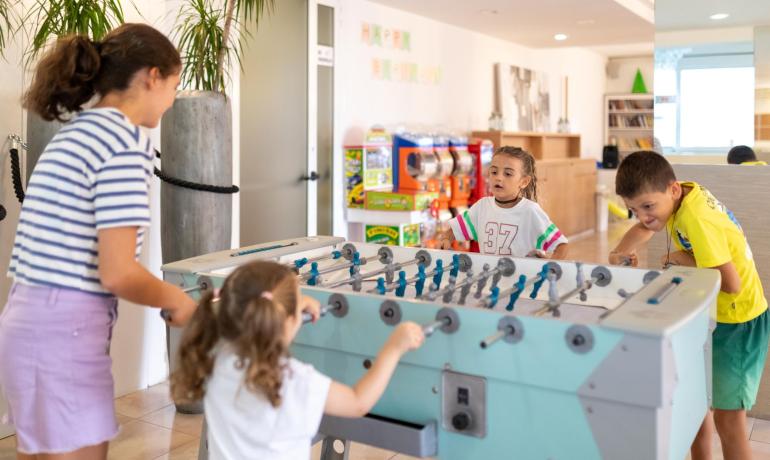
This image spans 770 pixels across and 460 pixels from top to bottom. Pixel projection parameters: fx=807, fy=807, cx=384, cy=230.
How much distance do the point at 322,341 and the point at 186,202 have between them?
1667mm

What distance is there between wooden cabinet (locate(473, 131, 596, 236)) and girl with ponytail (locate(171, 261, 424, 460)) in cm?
616

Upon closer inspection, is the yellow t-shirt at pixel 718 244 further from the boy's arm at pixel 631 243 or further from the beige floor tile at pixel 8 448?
the beige floor tile at pixel 8 448

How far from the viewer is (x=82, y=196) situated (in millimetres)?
1683

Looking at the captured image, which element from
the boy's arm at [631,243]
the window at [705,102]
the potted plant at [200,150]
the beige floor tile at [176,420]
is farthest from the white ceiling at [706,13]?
the beige floor tile at [176,420]

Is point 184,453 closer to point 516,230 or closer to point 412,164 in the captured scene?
point 516,230

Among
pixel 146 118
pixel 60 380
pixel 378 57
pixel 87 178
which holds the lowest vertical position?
pixel 60 380

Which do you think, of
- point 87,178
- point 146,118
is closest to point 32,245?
point 87,178

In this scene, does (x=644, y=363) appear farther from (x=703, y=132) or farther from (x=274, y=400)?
(x=703, y=132)

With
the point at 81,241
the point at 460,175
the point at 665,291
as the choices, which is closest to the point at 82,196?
the point at 81,241

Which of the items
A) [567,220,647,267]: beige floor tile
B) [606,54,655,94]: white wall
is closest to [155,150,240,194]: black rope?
[567,220,647,267]: beige floor tile

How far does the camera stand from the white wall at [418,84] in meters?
5.80

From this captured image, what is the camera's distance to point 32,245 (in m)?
1.72

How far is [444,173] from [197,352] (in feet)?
15.5

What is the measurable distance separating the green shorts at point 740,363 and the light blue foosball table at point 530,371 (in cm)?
44
